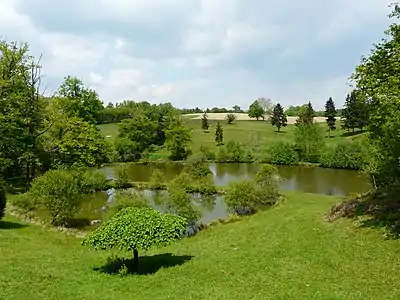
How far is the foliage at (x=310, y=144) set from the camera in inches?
3430

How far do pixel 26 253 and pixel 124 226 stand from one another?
625cm

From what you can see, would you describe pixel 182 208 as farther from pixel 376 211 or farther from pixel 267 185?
pixel 376 211

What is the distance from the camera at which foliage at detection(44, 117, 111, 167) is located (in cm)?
4644

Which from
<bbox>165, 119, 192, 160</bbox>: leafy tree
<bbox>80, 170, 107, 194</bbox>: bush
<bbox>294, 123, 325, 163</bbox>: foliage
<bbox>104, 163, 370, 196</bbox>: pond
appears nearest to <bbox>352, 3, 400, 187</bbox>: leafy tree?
<bbox>104, 163, 370, 196</bbox>: pond

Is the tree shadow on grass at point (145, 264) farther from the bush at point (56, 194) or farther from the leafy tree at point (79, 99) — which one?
the leafy tree at point (79, 99)

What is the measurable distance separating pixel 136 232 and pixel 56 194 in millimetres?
15627

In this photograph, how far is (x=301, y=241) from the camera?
68.2ft

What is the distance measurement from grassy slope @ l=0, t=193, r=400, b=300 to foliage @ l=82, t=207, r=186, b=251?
1302 mm

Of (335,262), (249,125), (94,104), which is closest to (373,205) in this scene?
(335,262)

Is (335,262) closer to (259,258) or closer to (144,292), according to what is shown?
(259,258)

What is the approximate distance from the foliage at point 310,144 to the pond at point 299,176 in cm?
467

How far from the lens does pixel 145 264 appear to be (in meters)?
19.6

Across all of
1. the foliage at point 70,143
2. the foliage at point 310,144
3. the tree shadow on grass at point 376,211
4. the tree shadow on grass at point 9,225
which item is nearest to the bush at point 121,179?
the foliage at point 70,143

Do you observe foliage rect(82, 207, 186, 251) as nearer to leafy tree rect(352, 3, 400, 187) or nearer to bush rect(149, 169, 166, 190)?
leafy tree rect(352, 3, 400, 187)
